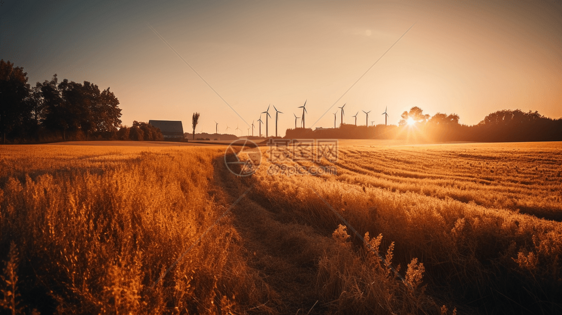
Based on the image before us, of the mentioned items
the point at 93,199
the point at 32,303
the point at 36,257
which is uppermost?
the point at 93,199

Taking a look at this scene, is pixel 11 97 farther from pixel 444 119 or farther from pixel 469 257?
pixel 444 119

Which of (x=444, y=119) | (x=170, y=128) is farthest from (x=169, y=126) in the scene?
(x=444, y=119)

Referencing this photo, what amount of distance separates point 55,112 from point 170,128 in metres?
49.1

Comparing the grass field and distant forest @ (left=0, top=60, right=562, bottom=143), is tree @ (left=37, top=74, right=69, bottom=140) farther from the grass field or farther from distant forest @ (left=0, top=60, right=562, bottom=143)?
the grass field

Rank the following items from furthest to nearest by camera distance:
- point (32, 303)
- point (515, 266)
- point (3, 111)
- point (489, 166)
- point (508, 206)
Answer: point (3, 111)
point (489, 166)
point (508, 206)
point (515, 266)
point (32, 303)

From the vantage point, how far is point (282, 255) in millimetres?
5359

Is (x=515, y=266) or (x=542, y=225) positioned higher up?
(x=542, y=225)

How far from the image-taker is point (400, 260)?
5.01 meters

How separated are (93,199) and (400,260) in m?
6.82

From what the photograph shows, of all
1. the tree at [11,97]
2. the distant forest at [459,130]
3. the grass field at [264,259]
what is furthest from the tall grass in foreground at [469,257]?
the distant forest at [459,130]

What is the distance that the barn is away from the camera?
9081 cm

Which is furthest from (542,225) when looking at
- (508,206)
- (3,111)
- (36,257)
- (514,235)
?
(3,111)

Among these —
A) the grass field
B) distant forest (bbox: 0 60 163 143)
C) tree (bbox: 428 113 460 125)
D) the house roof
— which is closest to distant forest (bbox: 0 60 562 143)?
distant forest (bbox: 0 60 163 143)

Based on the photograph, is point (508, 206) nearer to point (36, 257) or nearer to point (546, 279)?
point (546, 279)
